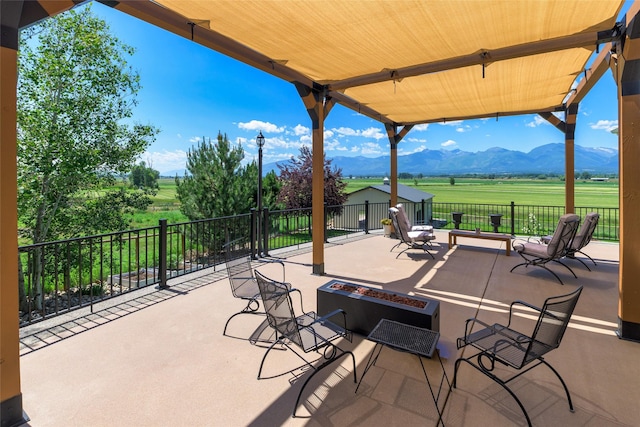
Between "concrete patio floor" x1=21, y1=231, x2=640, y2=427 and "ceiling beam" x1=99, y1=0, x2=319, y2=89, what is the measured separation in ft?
9.68

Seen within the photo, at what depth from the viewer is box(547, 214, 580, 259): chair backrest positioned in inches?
182

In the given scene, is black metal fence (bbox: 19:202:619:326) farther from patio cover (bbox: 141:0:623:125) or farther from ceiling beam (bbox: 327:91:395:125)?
patio cover (bbox: 141:0:623:125)

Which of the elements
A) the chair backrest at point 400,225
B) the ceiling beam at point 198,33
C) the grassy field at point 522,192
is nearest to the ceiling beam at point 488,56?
the ceiling beam at point 198,33

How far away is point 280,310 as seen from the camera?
7.64 feet

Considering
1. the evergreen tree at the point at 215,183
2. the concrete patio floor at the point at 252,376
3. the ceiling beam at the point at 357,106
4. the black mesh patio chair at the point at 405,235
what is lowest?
the concrete patio floor at the point at 252,376

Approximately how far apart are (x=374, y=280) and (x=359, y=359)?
226cm

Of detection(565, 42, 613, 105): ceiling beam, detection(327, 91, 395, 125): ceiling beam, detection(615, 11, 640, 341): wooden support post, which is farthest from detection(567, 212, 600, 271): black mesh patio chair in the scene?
detection(327, 91, 395, 125): ceiling beam

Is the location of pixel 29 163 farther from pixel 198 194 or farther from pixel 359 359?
pixel 359 359

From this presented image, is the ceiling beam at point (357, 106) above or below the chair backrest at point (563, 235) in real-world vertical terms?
→ above

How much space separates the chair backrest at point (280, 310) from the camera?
7.36 ft

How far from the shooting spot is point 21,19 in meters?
1.87

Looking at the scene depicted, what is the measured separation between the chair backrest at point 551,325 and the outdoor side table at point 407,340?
0.60 metres

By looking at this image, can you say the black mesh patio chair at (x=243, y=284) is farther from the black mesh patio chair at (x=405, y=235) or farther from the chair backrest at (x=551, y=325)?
the black mesh patio chair at (x=405, y=235)

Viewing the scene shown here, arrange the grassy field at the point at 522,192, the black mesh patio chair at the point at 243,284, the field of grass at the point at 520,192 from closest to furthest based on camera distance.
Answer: the black mesh patio chair at the point at 243,284 → the grassy field at the point at 522,192 → the field of grass at the point at 520,192
